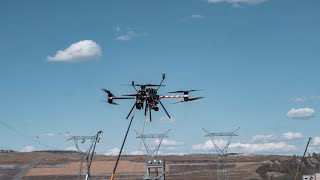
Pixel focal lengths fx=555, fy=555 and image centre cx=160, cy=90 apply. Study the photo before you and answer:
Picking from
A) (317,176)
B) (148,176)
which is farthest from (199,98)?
(317,176)

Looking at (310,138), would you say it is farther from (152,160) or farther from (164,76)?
(164,76)

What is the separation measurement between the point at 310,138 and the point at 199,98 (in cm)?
8608

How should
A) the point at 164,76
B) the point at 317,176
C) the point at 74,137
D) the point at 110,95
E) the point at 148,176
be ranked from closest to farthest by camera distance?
the point at 164,76, the point at 110,95, the point at 148,176, the point at 74,137, the point at 317,176

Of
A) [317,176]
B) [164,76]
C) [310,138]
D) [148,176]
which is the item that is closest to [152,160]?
[148,176]

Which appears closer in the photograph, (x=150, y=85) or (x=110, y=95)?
(x=150, y=85)

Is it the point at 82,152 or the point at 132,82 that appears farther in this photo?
the point at 82,152

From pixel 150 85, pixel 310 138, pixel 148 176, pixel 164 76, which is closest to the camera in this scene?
pixel 164 76

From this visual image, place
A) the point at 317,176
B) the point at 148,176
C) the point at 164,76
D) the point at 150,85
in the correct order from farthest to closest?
the point at 317,176 < the point at 148,176 < the point at 150,85 < the point at 164,76

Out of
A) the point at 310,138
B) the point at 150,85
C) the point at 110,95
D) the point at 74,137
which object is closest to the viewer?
the point at 150,85

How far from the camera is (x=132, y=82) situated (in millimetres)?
50281

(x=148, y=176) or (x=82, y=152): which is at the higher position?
(x=82, y=152)

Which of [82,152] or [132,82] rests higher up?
[82,152]

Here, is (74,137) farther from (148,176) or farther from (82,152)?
(148,176)

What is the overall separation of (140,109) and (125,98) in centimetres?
249
